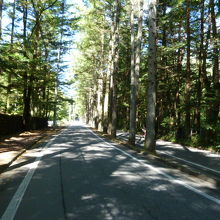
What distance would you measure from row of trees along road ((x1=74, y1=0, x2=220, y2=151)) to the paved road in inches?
243

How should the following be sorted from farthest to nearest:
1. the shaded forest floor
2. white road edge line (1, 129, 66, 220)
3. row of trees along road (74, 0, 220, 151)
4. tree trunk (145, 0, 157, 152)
Answer: row of trees along road (74, 0, 220, 151) < tree trunk (145, 0, 157, 152) < the shaded forest floor < white road edge line (1, 129, 66, 220)

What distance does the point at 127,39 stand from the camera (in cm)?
3105

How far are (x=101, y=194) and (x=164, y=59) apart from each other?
2299 cm

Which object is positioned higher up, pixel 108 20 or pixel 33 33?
pixel 108 20

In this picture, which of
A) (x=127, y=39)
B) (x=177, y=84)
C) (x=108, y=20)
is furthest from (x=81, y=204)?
(x=127, y=39)

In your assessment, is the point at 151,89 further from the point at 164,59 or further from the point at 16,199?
the point at 164,59

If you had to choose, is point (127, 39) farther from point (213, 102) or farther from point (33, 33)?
point (213, 102)

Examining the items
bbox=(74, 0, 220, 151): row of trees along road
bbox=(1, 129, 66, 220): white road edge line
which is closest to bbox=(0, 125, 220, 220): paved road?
bbox=(1, 129, 66, 220): white road edge line

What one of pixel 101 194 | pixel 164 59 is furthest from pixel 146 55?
pixel 101 194

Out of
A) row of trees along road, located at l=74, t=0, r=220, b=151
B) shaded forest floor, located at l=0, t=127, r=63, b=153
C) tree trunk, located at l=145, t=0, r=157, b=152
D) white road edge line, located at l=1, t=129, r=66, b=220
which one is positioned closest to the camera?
white road edge line, located at l=1, t=129, r=66, b=220

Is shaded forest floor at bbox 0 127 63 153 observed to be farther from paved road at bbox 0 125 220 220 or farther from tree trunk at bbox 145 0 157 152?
tree trunk at bbox 145 0 157 152

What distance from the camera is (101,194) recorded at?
18.1ft

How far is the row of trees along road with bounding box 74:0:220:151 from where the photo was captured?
16.7 metres

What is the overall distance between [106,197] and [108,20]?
2479 cm
